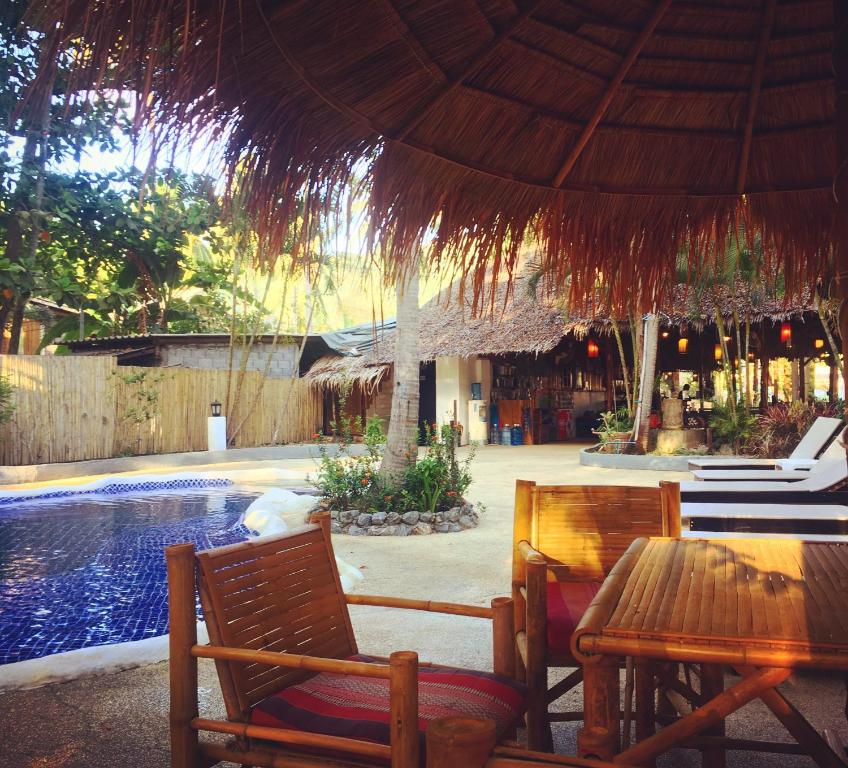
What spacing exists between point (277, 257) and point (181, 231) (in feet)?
34.0

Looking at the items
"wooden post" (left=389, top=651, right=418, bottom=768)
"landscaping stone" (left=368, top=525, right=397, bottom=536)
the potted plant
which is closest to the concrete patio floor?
"landscaping stone" (left=368, top=525, right=397, bottom=536)

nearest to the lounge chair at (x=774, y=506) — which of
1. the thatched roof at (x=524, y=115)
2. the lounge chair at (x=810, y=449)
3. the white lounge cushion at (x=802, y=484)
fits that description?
the white lounge cushion at (x=802, y=484)

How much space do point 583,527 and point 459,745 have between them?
1457mm

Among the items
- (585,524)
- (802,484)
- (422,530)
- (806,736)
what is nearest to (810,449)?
(802,484)

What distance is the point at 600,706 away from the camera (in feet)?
3.75

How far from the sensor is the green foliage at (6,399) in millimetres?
10047

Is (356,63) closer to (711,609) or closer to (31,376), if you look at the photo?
(711,609)

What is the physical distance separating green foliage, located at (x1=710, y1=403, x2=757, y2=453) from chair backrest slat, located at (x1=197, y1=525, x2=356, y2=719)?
10.4m

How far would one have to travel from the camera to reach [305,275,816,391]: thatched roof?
11.5m

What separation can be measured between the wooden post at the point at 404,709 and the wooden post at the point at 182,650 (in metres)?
0.49

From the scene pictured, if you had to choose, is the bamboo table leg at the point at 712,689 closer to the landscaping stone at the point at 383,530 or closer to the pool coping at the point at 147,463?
the landscaping stone at the point at 383,530

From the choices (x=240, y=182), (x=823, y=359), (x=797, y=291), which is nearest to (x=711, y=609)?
(x=240, y=182)

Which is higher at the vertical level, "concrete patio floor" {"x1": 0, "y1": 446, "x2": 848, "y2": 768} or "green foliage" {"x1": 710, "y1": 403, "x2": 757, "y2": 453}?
"green foliage" {"x1": 710, "y1": 403, "x2": 757, "y2": 453}

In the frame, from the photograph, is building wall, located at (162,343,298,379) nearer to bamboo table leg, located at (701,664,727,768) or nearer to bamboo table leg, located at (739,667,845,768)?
bamboo table leg, located at (701,664,727,768)
